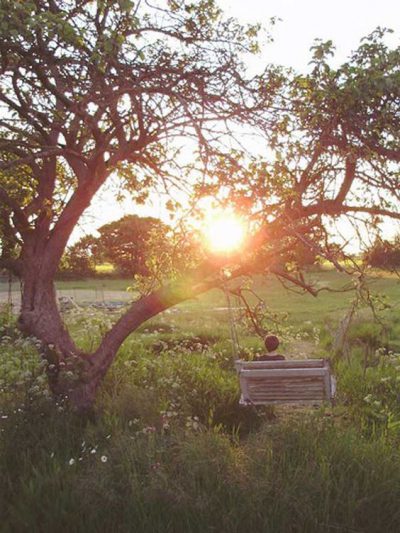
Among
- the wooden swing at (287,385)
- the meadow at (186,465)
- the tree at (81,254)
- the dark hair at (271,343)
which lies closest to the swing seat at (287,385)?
the wooden swing at (287,385)

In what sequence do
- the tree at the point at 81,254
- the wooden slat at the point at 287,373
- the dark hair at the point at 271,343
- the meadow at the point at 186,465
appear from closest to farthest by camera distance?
the meadow at the point at 186,465
the wooden slat at the point at 287,373
the dark hair at the point at 271,343
the tree at the point at 81,254

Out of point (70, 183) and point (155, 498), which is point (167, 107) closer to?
point (70, 183)

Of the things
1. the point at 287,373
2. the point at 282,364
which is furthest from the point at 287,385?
the point at 282,364

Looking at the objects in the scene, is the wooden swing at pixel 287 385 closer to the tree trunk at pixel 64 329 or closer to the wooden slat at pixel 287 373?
the wooden slat at pixel 287 373

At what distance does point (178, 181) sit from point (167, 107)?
0.94m

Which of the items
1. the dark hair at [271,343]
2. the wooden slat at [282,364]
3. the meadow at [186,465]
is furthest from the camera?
the dark hair at [271,343]

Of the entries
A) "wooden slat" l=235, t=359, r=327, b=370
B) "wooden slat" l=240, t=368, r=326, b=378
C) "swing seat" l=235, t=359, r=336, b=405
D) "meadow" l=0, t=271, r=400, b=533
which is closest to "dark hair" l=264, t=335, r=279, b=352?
"wooden slat" l=235, t=359, r=327, b=370

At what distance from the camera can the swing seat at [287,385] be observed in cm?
664

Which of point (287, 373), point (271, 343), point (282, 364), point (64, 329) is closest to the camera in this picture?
point (287, 373)

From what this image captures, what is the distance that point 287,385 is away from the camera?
6758 mm

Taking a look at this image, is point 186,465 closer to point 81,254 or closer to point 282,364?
point 282,364

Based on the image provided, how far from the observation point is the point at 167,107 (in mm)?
7344

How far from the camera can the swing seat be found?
6.64m

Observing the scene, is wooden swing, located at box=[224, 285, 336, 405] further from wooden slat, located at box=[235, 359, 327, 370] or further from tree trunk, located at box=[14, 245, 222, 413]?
tree trunk, located at box=[14, 245, 222, 413]
